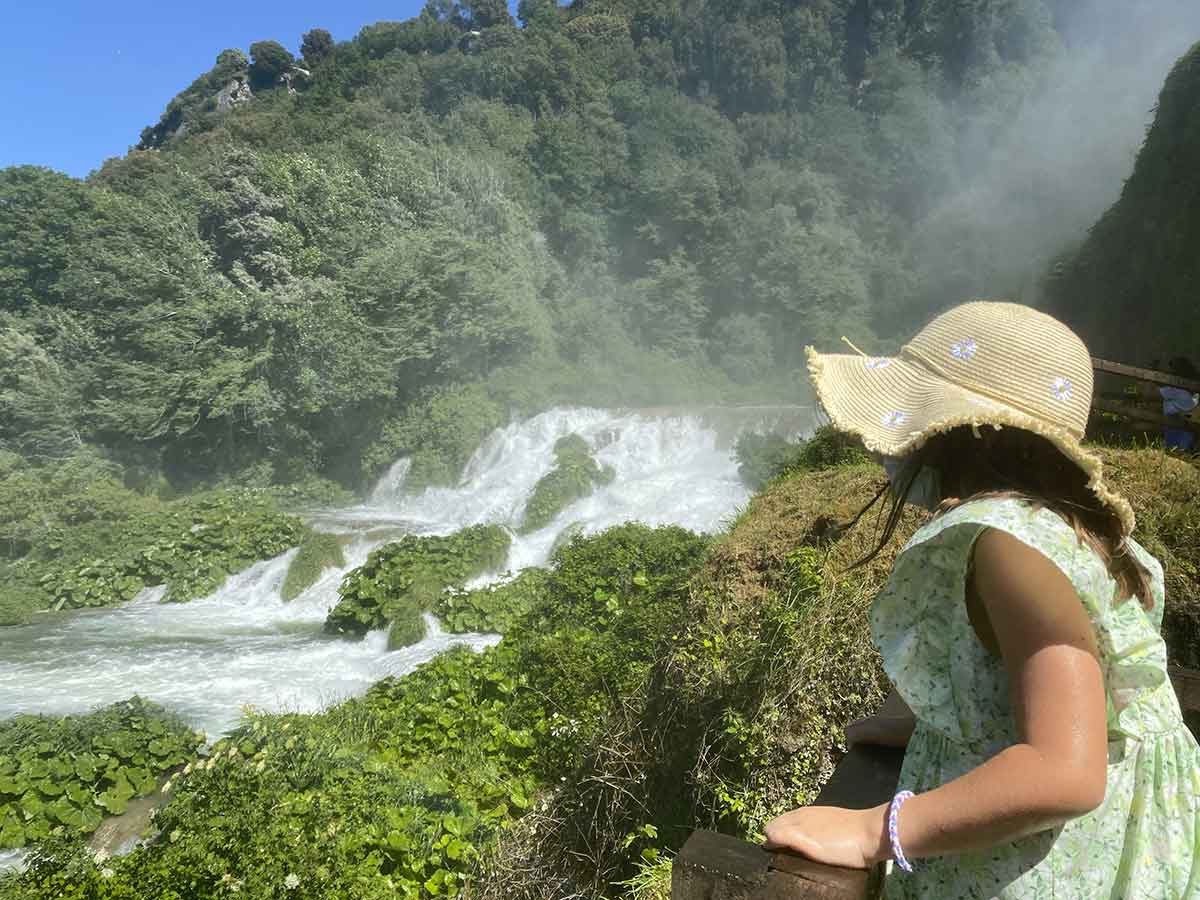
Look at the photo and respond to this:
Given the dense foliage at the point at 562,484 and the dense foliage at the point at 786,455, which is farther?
the dense foliage at the point at 562,484

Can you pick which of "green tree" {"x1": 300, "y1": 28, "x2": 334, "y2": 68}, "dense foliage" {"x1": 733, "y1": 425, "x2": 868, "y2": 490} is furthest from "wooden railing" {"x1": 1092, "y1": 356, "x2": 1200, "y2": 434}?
"green tree" {"x1": 300, "y1": 28, "x2": 334, "y2": 68}

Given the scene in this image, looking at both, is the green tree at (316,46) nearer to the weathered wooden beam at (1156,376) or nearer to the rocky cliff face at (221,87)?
the rocky cliff face at (221,87)

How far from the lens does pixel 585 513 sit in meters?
16.5

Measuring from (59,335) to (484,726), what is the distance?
26.6 m

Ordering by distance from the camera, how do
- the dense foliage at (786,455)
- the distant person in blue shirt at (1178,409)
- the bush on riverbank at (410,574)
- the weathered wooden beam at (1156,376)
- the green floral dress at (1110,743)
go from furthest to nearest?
the bush on riverbank at (410,574), the dense foliage at (786,455), the distant person in blue shirt at (1178,409), the weathered wooden beam at (1156,376), the green floral dress at (1110,743)

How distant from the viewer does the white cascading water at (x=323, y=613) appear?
9.06 metres

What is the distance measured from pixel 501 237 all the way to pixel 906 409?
1183 inches

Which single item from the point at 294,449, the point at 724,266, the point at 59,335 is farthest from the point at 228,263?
the point at 724,266

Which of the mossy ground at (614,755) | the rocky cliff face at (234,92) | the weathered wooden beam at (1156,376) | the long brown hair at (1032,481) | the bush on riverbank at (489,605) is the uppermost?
the rocky cliff face at (234,92)

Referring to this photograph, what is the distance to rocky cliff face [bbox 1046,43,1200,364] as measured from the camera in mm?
13516

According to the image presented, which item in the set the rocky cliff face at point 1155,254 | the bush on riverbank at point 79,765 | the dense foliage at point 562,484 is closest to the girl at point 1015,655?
the bush on riverbank at point 79,765

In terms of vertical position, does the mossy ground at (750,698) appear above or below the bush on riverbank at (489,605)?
above

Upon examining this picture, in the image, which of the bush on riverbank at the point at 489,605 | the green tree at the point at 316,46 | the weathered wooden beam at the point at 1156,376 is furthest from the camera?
the green tree at the point at 316,46

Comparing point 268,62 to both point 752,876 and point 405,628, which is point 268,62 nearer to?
point 405,628
